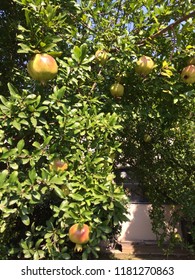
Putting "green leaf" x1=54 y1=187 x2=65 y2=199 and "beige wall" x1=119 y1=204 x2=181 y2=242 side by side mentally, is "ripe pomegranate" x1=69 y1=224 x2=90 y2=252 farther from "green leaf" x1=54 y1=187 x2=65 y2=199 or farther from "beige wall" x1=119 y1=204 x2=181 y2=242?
"beige wall" x1=119 y1=204 x2=181 y2=242

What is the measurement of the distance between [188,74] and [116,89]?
578 mm

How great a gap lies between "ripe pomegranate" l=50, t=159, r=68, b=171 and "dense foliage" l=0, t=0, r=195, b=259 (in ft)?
0.10

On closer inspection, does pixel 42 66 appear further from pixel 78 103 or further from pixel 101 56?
pixel 101 56

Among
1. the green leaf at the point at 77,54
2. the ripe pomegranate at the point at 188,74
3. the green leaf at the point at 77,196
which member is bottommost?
the green leaf at the point at 77,196

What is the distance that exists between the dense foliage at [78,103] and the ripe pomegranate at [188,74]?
79mm

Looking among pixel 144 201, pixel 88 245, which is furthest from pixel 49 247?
pixel 144 201

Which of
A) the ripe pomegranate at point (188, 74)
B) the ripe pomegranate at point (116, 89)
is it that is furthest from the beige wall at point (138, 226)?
the ripe pomegranate at point (188, 74)

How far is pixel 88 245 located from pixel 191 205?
2998 mm

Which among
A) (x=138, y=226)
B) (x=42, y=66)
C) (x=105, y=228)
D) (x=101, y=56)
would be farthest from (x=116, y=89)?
(x=138, y=226)

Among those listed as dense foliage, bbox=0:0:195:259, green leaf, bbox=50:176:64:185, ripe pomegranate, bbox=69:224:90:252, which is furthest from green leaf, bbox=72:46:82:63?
ripe pomegranate, bbox=69:224:90:252

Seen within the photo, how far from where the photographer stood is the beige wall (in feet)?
30.4

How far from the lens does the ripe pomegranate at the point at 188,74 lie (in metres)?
2.42

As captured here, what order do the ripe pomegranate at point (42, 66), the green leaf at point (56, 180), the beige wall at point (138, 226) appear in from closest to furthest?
1. the green leaf at point (56, 180)
2. the ripe pomegranate at point (42, 66)
3. the beige wall at point (138, 226)

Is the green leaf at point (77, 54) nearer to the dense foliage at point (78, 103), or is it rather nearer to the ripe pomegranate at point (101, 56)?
the dense foliage at point (78, 103)
